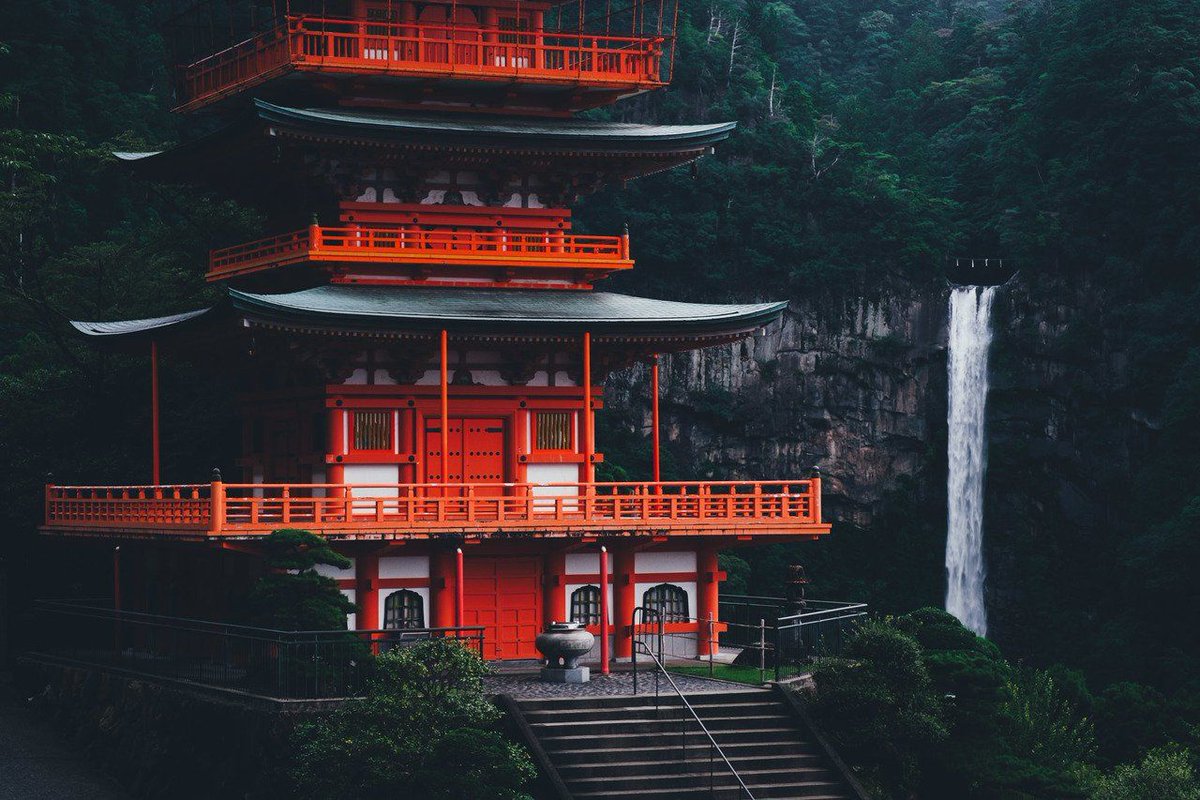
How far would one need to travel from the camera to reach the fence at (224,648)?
107 ft

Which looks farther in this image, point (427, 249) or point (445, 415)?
point (427, 249)

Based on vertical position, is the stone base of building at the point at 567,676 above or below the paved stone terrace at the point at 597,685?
above

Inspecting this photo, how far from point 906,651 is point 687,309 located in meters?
10.1

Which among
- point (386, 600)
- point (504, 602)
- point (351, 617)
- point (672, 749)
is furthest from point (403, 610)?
point (672, 749)

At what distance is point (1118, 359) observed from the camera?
87188mm

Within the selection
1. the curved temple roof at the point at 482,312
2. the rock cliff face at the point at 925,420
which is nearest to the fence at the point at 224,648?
the curved temple roof at the point at 482,312

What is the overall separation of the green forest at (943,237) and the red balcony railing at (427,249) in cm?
1508

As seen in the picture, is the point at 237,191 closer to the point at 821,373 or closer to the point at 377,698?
the point at 377,698

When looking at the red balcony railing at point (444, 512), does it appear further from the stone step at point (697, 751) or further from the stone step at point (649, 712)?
the stone step at point (697, 751)

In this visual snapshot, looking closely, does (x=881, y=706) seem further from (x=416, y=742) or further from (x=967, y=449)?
(x=967, y=449)

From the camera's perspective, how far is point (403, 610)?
37.8 meters

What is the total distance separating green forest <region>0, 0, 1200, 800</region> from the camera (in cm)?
6669

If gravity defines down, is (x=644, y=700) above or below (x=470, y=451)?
below

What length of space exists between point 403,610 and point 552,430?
5.49m
